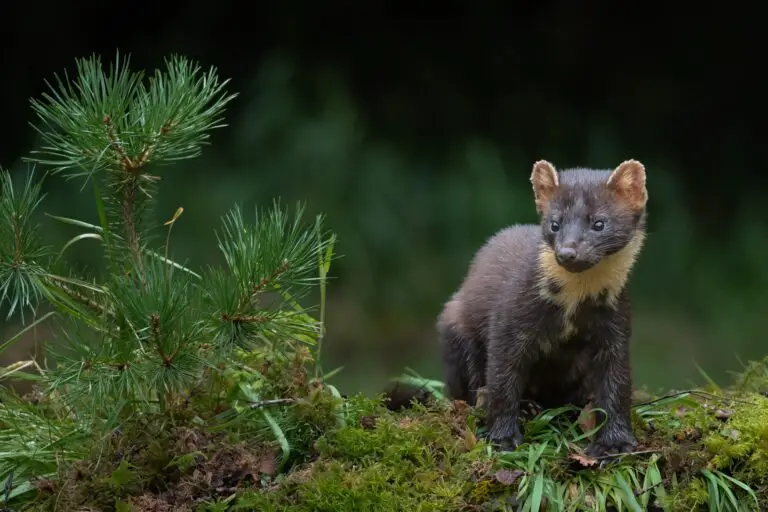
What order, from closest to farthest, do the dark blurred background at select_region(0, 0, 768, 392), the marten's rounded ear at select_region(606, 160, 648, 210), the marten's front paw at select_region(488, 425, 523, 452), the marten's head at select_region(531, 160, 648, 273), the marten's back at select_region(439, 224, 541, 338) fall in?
the marten's head at select_region(531, 160, 648, 273), the marten's rounded ear at select_region(606, 160, 648, 210), the marten's front paw at select_region(488, 425, 523, 452), the marten's back at select_region(439, 224, 541, 338), the dark blurred background at select_region(0, 0, 768, 392)

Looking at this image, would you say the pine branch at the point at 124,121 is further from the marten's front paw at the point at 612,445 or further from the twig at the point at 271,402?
the marten's front paw at the point at 612,445

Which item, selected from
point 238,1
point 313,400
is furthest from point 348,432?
point 238,1

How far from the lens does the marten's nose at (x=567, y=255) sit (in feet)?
12.6

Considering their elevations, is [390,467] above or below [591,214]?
below

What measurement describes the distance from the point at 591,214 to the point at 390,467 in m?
1.12

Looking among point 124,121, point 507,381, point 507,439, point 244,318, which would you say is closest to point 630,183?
point 507,381

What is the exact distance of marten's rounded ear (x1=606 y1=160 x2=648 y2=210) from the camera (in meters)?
4.03

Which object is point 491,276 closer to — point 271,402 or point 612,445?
point 612,445

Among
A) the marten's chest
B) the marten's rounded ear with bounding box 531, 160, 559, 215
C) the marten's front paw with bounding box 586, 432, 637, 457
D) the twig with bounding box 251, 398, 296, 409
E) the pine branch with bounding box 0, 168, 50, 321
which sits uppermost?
the marten's rounded ear with bounding box 531, 160, 559, 215

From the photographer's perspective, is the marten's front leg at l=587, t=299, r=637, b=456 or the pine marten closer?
the pine marten

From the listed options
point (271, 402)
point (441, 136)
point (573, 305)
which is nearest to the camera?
point (573, 305)

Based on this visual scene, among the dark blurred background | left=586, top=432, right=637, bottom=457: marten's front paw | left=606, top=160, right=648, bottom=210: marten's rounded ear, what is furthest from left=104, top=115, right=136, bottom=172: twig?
the dark blurred background

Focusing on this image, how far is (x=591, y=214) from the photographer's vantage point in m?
3.97

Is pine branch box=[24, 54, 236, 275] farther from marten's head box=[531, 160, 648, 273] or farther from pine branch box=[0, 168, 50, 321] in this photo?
marten's head box=[531, 160, 648, 273]
